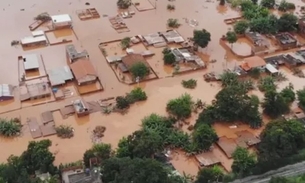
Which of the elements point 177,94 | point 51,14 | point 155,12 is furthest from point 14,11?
point 177,94

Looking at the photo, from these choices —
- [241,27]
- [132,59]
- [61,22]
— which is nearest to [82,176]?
[132,59]

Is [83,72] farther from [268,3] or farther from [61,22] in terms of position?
[268,3]

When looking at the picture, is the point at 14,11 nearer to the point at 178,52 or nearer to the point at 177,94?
the point at 178,52

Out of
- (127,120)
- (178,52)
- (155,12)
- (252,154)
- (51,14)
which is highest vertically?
(51,14)

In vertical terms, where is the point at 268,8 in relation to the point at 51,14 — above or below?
below

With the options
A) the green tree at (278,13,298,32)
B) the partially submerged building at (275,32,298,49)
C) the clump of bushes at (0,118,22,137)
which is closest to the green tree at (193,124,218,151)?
the clump of bushes at (0,118,22,137)
